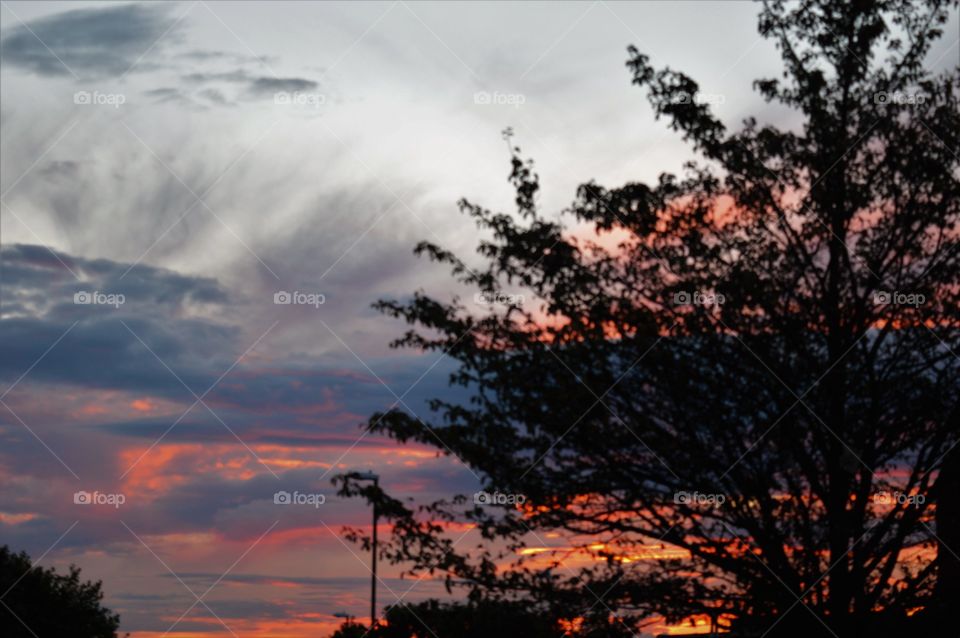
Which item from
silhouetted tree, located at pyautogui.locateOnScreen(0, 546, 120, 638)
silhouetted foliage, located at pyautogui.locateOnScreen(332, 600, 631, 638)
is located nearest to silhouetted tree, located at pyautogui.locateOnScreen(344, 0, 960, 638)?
silhouetted foliage, located at pyautogui.locateOnScreen(332, 600, 631, 638)

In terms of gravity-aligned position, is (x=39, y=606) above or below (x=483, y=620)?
above

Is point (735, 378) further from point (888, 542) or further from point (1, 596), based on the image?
point (1, 596)

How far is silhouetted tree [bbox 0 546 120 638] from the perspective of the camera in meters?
41.6

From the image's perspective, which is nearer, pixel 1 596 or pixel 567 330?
pixel 567 330

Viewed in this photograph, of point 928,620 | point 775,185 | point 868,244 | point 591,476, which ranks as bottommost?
point 928,620

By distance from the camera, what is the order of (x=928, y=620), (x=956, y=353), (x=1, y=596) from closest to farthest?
(x=928, y=620)
(x=956, y=353)
(x=1, y=596)

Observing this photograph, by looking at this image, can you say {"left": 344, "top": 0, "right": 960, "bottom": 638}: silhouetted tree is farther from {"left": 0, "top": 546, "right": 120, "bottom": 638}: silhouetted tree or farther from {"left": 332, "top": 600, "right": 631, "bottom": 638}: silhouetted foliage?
{"left": 0, "top": 546, "right": 120, "bottom": 638}: silhouetted tree

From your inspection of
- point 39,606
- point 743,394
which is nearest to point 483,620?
point 743,394

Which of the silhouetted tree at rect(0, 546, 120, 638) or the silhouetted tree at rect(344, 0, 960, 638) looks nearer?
the silhouetted tree at rect(344, 0, 960, 638)

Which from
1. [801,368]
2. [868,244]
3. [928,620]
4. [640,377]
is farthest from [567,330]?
[928,620]

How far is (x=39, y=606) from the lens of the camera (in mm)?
44125

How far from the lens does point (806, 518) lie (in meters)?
12.4

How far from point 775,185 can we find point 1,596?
126ft

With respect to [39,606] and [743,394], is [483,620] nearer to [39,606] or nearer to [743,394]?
[743,394]
